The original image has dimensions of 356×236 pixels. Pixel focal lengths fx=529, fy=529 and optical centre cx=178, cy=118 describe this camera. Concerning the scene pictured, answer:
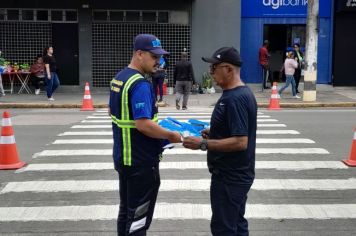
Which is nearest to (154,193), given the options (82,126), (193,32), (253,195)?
(253,195)

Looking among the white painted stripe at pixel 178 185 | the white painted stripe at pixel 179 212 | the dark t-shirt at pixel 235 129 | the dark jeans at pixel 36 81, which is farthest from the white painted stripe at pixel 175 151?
the dark jeans at pixel 36 81

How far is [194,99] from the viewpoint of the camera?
63.6 ft

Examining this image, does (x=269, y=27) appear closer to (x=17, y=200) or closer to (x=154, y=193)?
(x=17, y=200)

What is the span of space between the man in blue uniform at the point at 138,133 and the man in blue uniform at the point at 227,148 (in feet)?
1.05

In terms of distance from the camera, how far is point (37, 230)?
562 cm

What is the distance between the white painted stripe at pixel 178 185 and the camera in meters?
7.21

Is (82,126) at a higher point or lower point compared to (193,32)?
lower

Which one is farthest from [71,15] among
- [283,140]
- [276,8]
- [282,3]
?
[283,140]

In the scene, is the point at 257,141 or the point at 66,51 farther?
the point at 66,51

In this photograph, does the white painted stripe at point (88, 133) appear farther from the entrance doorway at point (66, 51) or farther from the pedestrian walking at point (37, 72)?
the entrance doorway at point (66, 51)

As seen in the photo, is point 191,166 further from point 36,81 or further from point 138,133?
point 36,81

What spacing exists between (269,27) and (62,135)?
12.5 metres

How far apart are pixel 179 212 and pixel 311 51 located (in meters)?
13.4

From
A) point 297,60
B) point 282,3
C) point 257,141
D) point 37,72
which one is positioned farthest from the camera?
point 282,3
